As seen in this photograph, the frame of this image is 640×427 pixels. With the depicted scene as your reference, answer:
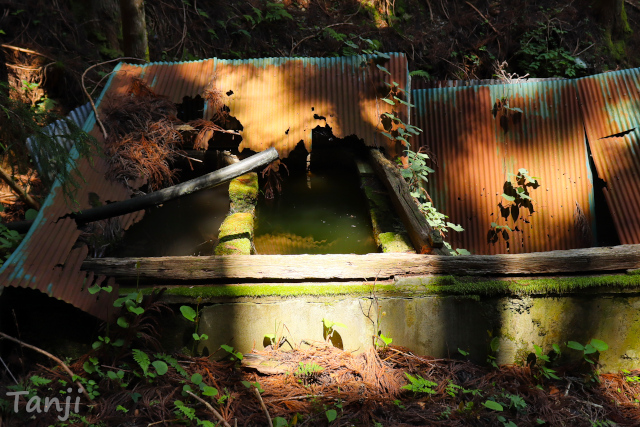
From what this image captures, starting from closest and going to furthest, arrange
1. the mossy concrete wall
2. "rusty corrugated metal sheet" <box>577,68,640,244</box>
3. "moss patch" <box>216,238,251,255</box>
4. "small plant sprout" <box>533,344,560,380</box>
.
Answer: the mossy concrete wall, "small plant sprout" <box>533,344,560,380</box>, "moss patch" <box>216,238,251,255</box>, "rusty corrugated metal sheet" <box>577,68,640,244</box>

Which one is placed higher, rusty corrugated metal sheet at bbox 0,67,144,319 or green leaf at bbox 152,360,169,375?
rusty corrugated metal sheet at bbox 0,67,144,319

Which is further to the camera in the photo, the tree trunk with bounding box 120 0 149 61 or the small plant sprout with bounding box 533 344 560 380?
the tree trunk with bounding box 120 0 149 61

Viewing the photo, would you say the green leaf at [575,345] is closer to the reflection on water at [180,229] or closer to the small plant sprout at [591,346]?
the small plant sprout at [591,346]

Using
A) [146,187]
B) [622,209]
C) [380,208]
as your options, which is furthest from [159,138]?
[622,209]

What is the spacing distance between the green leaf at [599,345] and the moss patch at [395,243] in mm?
1659

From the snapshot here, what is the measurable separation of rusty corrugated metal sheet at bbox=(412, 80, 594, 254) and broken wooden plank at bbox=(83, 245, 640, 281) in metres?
2.41

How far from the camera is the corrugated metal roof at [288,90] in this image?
6104 mm

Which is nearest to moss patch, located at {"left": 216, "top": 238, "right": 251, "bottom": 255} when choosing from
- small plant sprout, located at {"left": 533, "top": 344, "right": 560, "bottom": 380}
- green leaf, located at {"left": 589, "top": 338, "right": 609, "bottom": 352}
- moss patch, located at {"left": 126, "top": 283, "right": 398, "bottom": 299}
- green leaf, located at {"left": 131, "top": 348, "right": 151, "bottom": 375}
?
moss patch, located at {"left": 126, "top": 283, "right": 398, "bottom": 299}

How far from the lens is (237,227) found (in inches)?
187

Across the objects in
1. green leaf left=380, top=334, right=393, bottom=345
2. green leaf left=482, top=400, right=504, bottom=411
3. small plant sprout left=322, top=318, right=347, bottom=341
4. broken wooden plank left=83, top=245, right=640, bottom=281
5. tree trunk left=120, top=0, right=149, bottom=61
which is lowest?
green leaf left=482, top=400, right=504, bottom=411

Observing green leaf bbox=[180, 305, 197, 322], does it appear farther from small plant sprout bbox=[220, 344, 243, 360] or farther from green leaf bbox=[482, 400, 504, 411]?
green leaf bbox=[482, 400, 504, 411]

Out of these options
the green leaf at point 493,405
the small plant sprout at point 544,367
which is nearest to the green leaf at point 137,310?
the green leaf at point 493,405

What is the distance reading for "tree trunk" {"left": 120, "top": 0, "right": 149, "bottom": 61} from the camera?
753 centimetres

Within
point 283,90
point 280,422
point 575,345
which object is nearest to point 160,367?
point 280,422
